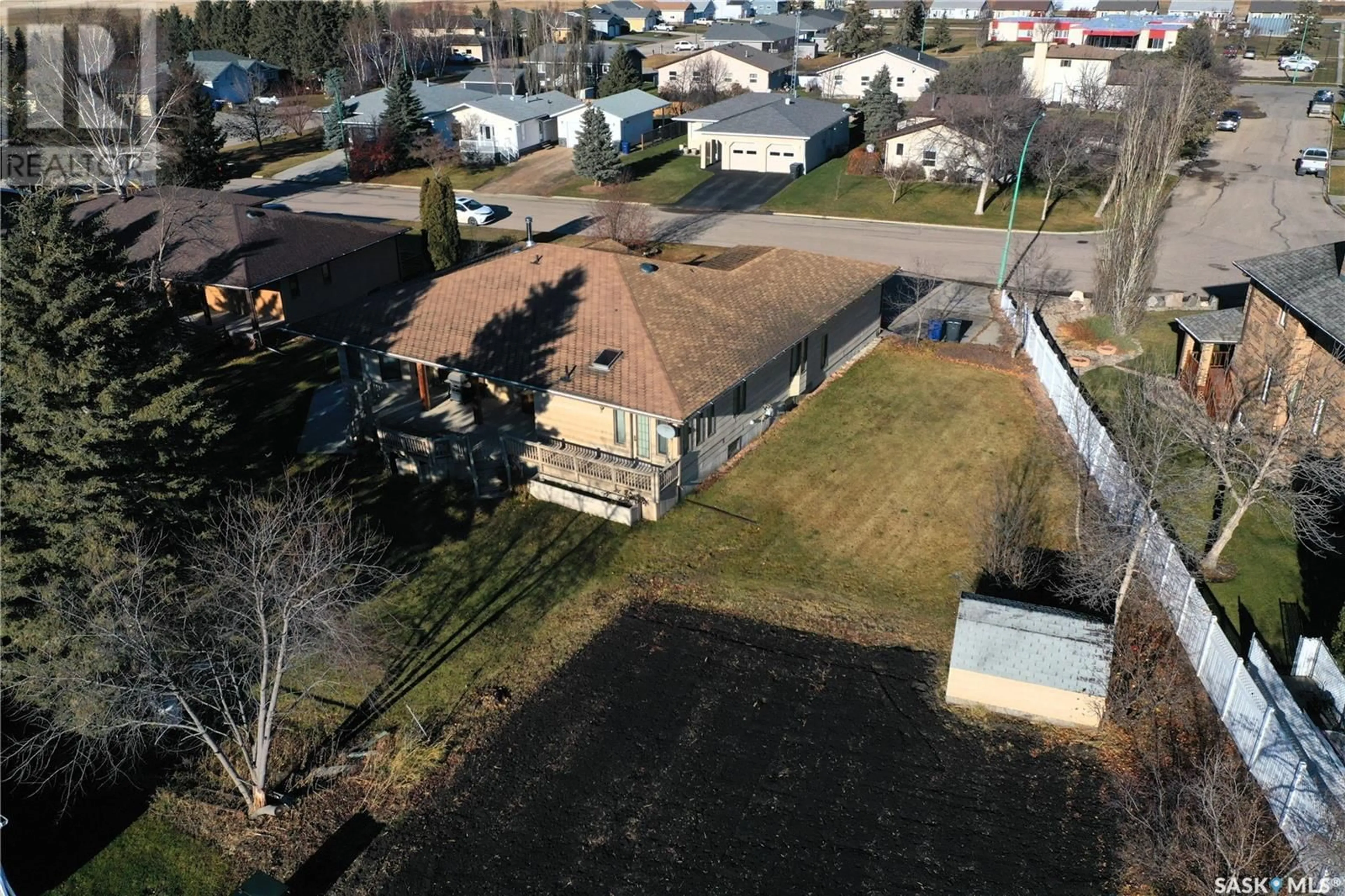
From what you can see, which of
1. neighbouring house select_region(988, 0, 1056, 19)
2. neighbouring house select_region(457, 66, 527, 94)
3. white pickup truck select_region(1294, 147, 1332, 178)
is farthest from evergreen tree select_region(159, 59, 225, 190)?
neighbouring house select_region(988, 0, 1056, 19)

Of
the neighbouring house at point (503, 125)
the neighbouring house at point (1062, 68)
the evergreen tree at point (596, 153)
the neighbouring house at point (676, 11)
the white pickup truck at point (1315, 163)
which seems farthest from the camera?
the neighbouring house at point (676, 11)

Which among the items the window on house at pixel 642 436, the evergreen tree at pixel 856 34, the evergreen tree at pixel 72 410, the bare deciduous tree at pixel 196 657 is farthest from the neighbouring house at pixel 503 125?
the bare deciduous tree at pixel 196 657

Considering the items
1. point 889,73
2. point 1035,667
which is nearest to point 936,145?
point 889,73

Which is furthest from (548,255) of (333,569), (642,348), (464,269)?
(333,569)

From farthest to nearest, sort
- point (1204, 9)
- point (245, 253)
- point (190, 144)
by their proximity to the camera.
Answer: point (1204, 9) < point (190, 144) < point (245, 253)

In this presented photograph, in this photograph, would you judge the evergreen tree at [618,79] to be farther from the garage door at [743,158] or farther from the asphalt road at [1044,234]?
the asphalt road at [1044,234]

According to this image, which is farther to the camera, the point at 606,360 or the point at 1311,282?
the point at 606,360

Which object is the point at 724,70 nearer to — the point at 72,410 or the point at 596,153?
the point at 596,153
